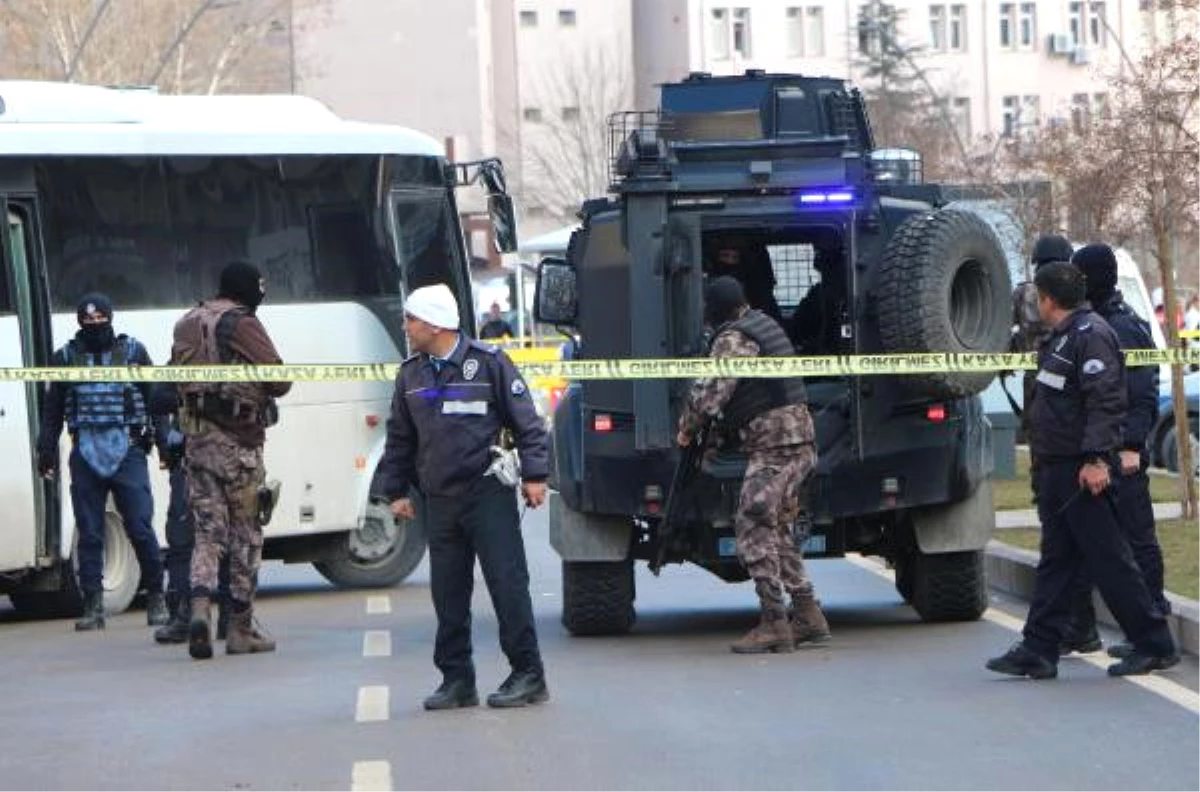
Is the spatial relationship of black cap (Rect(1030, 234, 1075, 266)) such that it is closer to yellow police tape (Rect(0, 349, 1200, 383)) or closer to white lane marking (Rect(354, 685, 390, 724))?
yellow police tape (Rect(0, 349, 1200, 383))

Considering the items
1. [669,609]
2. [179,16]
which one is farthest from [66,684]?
[179,16]

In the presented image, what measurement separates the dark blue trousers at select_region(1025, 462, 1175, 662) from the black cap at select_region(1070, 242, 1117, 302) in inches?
38.5

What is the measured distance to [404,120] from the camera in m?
85.6

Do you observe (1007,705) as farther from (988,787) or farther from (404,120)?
(404,120)

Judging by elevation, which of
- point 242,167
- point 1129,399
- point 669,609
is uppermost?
point 242,167

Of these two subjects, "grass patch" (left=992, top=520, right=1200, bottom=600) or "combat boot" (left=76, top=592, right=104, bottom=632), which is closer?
"grass patch" (left=992, top=520, right=1200, bottom=600)

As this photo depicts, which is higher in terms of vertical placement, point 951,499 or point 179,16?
point 179,16

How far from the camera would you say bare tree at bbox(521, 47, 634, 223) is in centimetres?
8025

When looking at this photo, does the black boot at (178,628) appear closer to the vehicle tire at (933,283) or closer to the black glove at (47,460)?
the black glove at (47,460)

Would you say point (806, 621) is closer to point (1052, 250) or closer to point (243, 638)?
point (1052, 250)

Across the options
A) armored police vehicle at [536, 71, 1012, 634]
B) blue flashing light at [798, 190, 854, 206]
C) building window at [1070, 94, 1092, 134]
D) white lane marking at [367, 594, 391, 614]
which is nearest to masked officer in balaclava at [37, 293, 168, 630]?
white lane marking at [367, 594, 391, 614]

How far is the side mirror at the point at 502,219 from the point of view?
18547 millimetres

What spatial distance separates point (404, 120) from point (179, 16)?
83.9ft

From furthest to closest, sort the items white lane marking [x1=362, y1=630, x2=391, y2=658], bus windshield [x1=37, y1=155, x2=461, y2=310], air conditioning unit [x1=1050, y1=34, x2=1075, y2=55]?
air conditioning unit [x1=1050, y1=34, x2=1075, y2=55] → bus windshield [x1=37, y1=155, x2=461, y2=310] → white lane marking [x1=362, y1=630, x2=391, y2=658]
